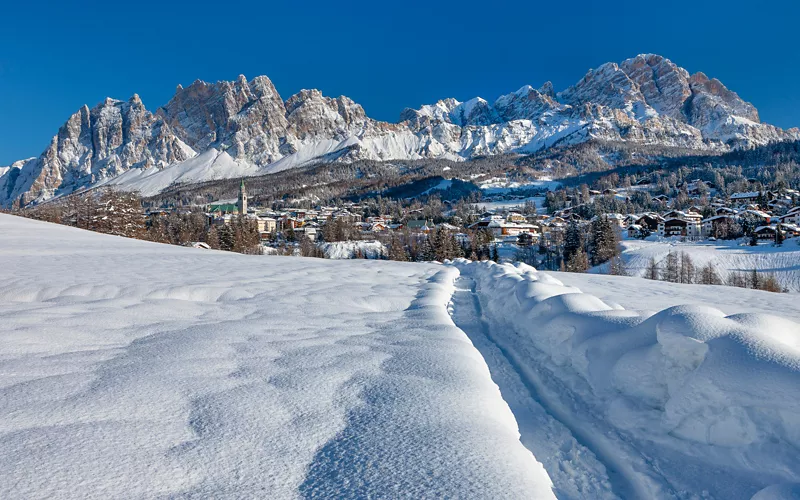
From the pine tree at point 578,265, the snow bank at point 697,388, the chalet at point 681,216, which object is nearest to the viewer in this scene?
the snow bank at point 697,388

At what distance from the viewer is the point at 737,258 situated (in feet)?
167

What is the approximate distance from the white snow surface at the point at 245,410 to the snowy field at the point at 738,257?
171 feet

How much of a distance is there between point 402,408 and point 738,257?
65092 millimetres

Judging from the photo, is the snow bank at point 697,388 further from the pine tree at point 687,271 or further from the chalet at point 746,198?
the chalet at point 746,198

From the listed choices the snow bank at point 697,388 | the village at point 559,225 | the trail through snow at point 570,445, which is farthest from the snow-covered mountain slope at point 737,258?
the trail through snow at point 570,445

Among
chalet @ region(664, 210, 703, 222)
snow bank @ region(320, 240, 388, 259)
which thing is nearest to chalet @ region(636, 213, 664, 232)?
chalet @ region(664, 210, 703, 222)

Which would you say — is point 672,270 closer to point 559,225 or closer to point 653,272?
point 653,272

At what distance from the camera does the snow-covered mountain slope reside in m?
44.2

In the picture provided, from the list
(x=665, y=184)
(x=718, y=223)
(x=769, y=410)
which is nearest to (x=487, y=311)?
(x=769, y=410)

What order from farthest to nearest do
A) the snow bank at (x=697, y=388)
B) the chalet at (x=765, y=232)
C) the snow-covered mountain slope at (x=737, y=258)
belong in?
the chalet at (x=765, y=232) → the snow-covered mountain slope at (x=737, y=258) → the snow bank at (x=697, y=388)

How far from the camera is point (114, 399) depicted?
2.83 metres

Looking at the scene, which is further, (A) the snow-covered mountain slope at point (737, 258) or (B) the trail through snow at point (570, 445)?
(A) the snow-covered mountain slope at point (737, 258)

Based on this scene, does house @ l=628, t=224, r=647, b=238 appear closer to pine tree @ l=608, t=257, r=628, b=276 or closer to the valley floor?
pine tree @ l=608, t=257, r=628, b=276

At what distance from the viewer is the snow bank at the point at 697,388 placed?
2.46m
